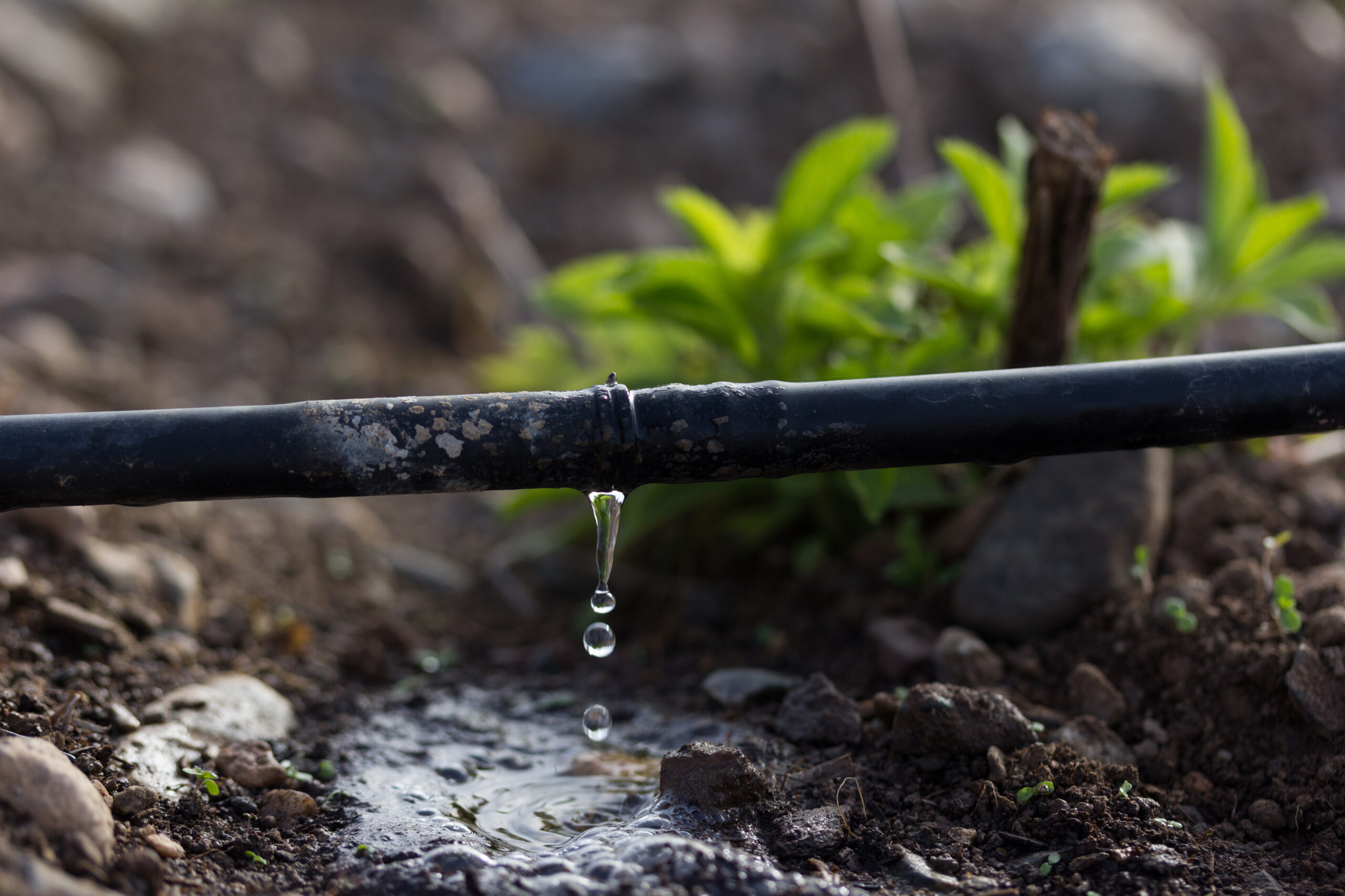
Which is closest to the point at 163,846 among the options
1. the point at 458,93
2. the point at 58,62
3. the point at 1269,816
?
the point at 1269,816

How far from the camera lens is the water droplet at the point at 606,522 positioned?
2039 millimetres

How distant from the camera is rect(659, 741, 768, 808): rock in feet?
6.41

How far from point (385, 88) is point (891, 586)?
534 centimetres

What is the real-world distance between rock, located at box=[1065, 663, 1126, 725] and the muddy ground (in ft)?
0.12

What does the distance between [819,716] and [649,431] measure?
2.55 feet

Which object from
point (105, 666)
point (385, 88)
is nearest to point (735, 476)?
point (105, 666)

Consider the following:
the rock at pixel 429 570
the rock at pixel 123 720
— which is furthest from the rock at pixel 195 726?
the rock at pixel 429 570

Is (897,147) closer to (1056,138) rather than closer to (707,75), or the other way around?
(707,75)

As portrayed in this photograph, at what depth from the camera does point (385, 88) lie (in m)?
6.84

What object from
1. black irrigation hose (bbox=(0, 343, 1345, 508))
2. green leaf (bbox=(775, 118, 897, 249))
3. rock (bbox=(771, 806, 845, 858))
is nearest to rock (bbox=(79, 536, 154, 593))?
black irrigation hose (bbox=(0, 343, 1345, 508))

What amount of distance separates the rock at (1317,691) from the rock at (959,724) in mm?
522

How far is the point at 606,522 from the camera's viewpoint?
215 cm

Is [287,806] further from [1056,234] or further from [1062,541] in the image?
[1056,234]

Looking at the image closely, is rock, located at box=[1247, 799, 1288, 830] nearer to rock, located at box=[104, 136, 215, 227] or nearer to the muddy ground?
the muddy ground
